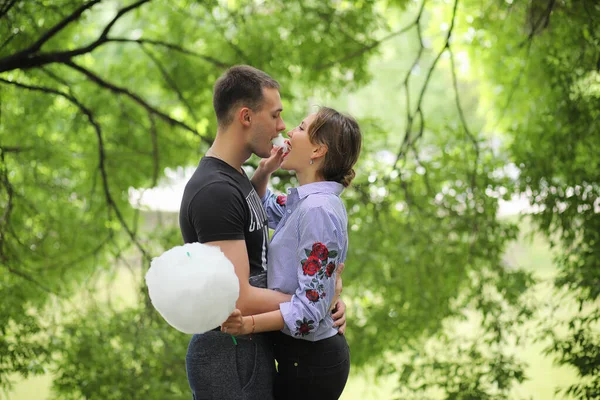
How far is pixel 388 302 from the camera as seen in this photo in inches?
199

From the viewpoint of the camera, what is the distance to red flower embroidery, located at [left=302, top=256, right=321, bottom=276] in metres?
1.70

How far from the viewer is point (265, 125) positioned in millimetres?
1902

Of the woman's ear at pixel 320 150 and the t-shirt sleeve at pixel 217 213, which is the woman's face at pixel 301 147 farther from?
the t-shirt sleeve at pixel 217 213

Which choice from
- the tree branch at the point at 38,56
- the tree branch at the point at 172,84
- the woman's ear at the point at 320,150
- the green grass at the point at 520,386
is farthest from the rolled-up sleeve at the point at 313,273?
the green grass at the point at 520,386

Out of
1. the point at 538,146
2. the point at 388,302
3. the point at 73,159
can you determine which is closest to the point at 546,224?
the point at 538,146

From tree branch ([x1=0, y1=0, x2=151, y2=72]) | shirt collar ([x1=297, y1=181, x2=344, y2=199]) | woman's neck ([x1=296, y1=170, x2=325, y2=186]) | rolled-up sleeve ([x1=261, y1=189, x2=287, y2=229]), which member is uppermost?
tree branch ([x1=0, y1=0, x2=151, y2=72])

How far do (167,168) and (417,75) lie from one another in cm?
915

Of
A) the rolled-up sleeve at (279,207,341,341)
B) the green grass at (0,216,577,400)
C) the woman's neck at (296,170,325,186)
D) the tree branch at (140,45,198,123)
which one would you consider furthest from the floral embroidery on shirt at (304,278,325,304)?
the green grass at (0,216,577,400)

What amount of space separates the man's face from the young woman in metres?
0.06

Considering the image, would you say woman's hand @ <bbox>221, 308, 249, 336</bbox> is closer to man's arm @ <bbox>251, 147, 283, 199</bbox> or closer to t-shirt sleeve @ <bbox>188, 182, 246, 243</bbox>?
t-shirt sleeve @ <bbox>188, 182, 246, 243</bbox>

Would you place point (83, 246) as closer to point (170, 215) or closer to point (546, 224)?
point (170, 215)

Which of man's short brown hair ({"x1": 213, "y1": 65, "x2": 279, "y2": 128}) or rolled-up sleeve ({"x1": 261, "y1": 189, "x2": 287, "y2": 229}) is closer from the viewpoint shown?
man's short brown hair ({"x1": 213, "y1": 65, "x2": 279, "y2": 128})

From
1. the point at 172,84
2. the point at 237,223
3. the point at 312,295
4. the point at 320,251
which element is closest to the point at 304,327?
the point at 312,295

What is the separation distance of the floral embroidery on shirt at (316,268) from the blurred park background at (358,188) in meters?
2.20
